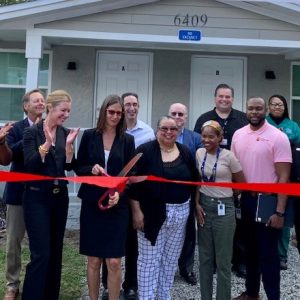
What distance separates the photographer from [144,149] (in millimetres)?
4500

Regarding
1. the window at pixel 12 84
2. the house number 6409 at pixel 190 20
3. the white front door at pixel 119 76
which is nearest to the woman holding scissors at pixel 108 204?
the house number 6409 at pixel 190 20

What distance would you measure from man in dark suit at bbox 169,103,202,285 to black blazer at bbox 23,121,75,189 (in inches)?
54.3

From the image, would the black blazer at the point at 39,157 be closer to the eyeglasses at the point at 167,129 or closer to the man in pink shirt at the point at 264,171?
the eyeglasses at the point at 167,129

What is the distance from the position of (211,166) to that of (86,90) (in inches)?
197

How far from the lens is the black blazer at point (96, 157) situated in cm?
429

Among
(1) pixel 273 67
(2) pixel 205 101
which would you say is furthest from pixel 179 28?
(1) pixel 273 67

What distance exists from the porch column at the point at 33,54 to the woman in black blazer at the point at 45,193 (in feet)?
12.5

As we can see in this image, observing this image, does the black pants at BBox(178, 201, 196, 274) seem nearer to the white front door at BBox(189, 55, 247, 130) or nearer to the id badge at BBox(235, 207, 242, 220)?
the id badge at BBox(235, 207, 242, 220)

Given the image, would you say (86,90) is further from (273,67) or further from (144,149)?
(144,149)

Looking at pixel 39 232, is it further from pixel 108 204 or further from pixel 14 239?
pixel 14 239

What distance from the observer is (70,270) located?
6.04 meters

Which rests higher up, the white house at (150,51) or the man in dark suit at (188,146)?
the white house at (150,51)

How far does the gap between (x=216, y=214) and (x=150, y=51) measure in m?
5.21

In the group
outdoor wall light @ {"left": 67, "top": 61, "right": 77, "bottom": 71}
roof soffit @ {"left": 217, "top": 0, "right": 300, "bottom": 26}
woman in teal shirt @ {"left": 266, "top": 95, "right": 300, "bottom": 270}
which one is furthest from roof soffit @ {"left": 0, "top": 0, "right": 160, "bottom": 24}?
woman in teal shirt @ {"left": 266, "top": 95, "right": 300, "bottom": 270}
